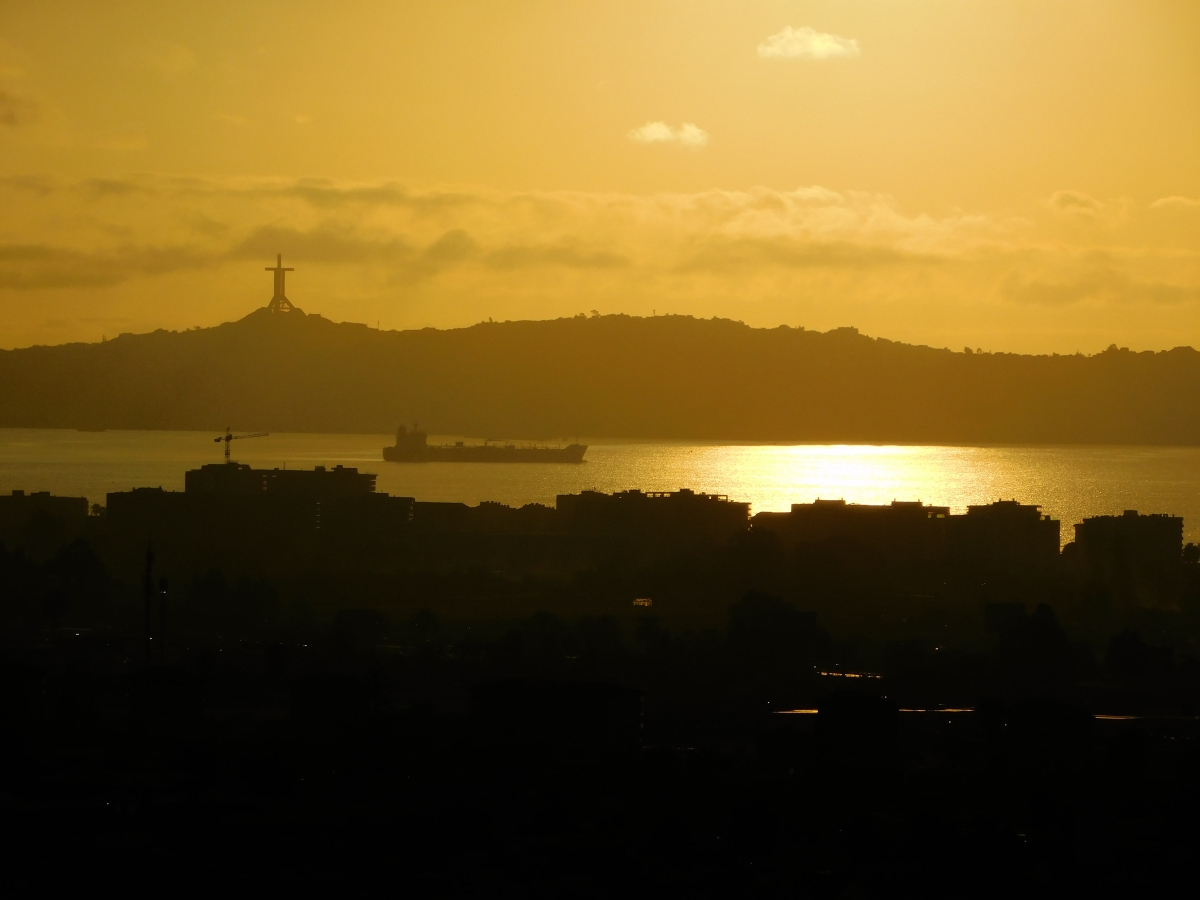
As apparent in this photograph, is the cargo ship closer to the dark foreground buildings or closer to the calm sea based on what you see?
the calm sea

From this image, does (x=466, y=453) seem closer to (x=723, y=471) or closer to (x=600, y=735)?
(x=723, y=471)

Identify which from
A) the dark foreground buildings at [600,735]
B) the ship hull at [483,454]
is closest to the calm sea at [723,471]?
the ship hull at [483,454]

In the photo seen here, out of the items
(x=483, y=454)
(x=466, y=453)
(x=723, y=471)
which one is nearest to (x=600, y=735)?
(x=723, y=471)

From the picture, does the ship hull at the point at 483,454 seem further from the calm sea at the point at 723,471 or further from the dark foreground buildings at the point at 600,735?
the dark foreground buildings at the point at 600,735

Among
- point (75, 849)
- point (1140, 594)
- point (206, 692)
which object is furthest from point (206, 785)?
point (1140, 594)

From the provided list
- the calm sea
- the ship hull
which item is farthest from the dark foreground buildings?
the ship hull
